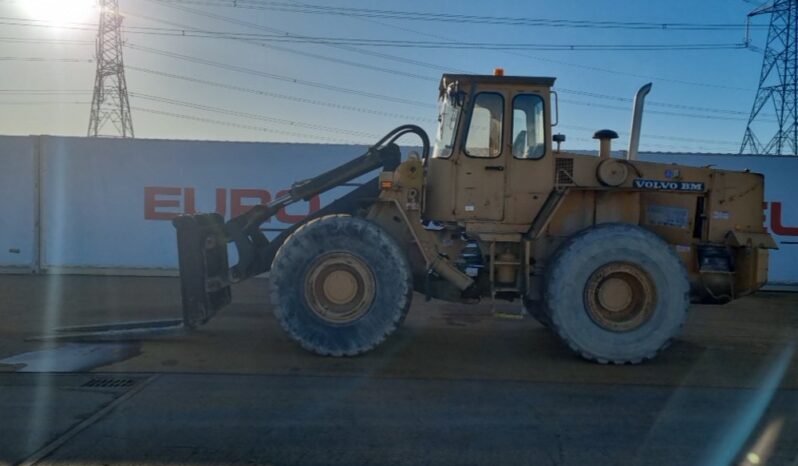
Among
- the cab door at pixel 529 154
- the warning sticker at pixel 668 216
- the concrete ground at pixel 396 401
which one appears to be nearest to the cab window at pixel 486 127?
the cab door at pixel 529 154

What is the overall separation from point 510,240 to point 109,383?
4.33 metres

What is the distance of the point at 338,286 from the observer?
7031 mm

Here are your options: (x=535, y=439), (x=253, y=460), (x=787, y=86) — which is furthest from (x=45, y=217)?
(x=787, y=86)

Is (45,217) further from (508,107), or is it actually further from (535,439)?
(535,439)

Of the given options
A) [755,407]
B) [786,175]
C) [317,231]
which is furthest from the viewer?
[786,175]

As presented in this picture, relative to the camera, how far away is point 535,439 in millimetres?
4789

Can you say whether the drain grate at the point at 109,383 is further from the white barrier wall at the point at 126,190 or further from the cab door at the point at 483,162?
the white barrier wall at the point at 126,190

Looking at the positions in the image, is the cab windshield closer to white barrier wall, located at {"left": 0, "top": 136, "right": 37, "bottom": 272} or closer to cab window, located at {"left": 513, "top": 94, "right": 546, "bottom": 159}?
cab window, located at {"left": 513, "top": 94, "right": 546, "bottom": 159}

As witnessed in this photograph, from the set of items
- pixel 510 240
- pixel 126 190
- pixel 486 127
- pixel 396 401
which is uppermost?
pixel 486 127

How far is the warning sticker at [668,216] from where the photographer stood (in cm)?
749

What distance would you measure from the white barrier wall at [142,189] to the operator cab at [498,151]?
262 inches

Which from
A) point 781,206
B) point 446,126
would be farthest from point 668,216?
point 781,206

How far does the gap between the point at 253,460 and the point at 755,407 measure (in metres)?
4.16

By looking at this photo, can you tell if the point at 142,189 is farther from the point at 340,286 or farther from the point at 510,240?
the point at 510,240
